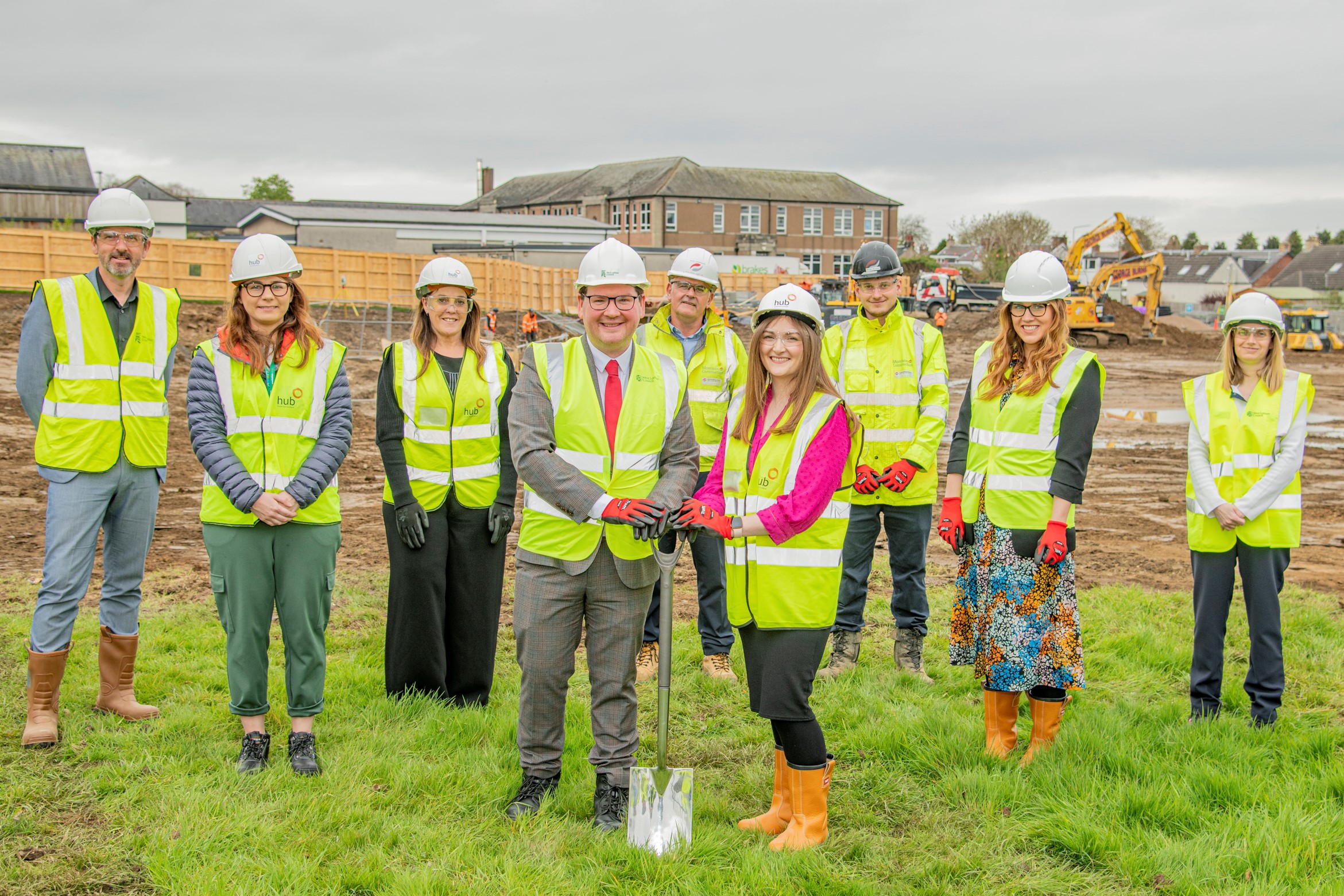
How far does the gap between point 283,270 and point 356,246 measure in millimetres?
49531

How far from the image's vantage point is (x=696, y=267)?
5477 mm

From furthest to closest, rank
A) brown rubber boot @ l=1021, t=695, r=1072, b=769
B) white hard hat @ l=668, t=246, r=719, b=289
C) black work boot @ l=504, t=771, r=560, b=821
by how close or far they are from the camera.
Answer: white hard hat @ l=668, t=246, r=719, b=289 → brown rubber boot @ l=1021, t=695, r=1072, b=769 → black work boot @ l=504, t=771, r=560, b=821

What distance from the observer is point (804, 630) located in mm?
3703

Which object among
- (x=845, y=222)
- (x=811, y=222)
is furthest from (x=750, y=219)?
(x=845, y=222)

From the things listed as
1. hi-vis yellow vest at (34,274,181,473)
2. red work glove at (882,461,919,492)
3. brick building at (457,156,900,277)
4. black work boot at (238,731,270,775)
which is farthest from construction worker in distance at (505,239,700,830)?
brick building at (457,156,900,277)

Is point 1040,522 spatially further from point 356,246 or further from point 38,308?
point 356,246

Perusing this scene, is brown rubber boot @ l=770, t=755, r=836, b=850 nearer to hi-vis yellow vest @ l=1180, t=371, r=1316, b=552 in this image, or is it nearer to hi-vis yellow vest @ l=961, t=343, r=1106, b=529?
hi-vis yellow vest @ l=961, t=343, r=1106, b=529

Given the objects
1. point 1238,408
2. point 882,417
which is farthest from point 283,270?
point 1238,408

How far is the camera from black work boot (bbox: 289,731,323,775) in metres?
4.23

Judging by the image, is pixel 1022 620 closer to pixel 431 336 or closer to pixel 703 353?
pixel 703 353

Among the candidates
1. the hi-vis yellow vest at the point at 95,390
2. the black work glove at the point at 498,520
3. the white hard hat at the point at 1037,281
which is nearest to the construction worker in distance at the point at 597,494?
the black work glove at the point at 498,520

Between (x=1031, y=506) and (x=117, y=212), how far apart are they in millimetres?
4295

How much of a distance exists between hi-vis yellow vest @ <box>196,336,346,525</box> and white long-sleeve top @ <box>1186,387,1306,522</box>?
3.99 metres

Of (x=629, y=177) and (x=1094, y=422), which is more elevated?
(x=629, y=177)
